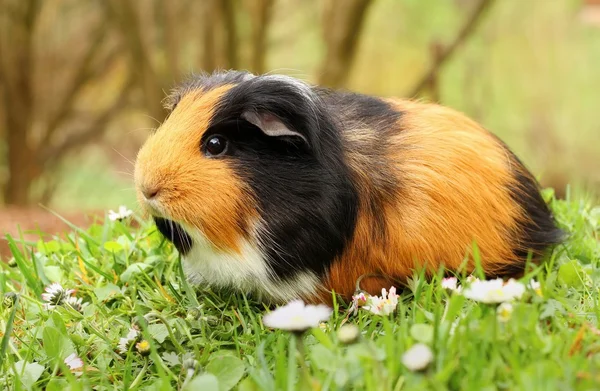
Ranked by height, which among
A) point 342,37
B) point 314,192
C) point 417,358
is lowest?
point 417,358

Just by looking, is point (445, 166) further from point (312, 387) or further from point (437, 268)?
point (312, 387)

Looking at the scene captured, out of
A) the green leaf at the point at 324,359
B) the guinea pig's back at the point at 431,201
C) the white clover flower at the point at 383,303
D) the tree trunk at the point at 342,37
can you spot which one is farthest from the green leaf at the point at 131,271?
the tree trunk at the point at 342,37

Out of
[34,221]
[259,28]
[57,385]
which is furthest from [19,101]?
[57,385]

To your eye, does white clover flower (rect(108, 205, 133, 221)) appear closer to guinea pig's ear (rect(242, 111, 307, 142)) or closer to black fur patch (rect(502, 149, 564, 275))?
A: guinea pig's ear (rect(242, 111, 307, 142))

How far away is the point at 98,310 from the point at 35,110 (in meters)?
5.79

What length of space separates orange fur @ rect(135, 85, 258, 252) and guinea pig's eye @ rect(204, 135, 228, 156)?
3cm

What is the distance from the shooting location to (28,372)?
5.06 ft

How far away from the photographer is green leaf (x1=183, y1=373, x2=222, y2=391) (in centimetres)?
129

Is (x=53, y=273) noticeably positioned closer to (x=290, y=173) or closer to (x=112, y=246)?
(x=112, y=246)

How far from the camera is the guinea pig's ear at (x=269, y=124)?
1642 mm

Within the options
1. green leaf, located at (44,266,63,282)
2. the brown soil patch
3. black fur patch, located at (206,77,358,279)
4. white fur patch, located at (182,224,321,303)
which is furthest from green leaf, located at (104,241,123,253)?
the brown soil patch

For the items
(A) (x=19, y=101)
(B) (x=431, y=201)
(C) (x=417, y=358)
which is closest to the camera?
(C) (x=417, y=358)

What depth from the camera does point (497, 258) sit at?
1.88 metres

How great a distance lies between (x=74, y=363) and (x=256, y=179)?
0.67 meters
